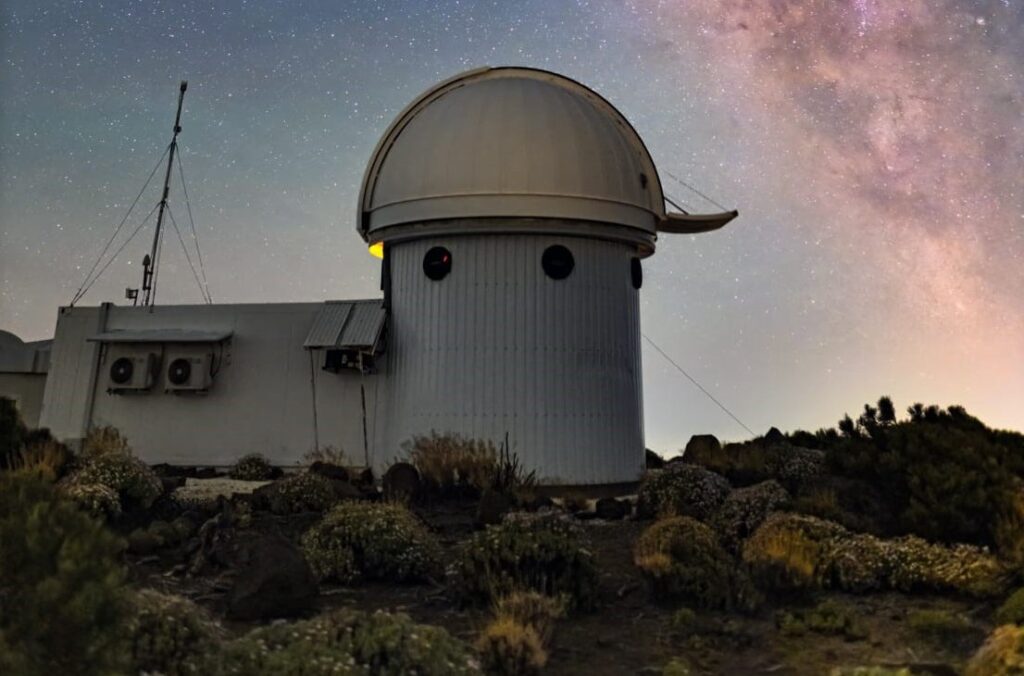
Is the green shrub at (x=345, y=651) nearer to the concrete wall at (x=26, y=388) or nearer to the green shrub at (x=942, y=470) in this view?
the green shrub at (x=942, y=470)

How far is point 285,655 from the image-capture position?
13.7ft

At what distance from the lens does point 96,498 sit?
348 inches

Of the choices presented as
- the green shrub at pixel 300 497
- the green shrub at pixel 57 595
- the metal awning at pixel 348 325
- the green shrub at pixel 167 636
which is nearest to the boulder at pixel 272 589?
the green shrub at pixel 167 636

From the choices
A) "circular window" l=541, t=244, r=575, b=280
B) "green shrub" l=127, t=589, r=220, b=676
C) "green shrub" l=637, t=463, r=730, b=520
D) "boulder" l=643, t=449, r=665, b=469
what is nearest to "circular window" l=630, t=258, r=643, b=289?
"circular window" l=541, t=244, r=575, b=280

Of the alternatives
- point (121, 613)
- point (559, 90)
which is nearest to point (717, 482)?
point (559, 90)

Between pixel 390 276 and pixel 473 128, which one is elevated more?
pixel 473 128

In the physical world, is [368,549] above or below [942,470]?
below

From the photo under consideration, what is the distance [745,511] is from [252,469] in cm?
816

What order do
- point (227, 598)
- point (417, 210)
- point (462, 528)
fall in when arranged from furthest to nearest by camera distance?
1. point (417, 210)
2. point (462, 528)
3. point (227, 598)

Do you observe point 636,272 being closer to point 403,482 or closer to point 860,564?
point 403,482

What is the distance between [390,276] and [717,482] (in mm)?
6178

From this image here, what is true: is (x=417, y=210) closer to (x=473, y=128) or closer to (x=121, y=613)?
(x=473, y=128)

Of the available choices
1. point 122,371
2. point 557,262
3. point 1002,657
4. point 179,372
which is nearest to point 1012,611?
point 1002,657

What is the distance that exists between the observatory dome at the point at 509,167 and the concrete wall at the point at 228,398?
2587mm
